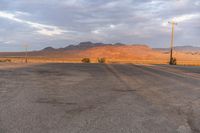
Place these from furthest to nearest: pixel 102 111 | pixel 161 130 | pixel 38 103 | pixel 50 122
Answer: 1. pixel 38 103
2. pixel 102 111
3. pixel 50 122
4. pixel 161 130

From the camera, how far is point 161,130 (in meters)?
6.74

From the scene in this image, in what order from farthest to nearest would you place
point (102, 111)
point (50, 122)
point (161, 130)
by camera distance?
point (102, 111), point (50, 122), point (161, 130)

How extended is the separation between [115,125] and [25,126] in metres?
1.98

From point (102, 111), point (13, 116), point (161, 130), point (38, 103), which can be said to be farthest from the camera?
point (38, 103)

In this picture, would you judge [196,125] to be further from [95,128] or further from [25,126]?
[25,126]

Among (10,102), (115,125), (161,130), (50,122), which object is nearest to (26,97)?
(10,102)

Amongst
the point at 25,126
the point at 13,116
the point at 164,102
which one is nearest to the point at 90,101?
the point at 164,102

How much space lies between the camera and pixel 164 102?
35.0 ft

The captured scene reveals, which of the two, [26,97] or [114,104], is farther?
[26,97]

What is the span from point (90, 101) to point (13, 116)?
3362 millimetres

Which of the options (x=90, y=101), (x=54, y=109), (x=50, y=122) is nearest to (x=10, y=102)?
(x=54, y=109)

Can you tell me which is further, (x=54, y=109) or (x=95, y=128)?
(x=54, y=109)

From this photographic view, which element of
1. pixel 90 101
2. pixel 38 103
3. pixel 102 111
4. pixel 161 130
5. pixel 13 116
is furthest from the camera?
pixel 90 101

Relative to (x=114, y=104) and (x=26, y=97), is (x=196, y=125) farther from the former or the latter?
(x=26, y=97)
